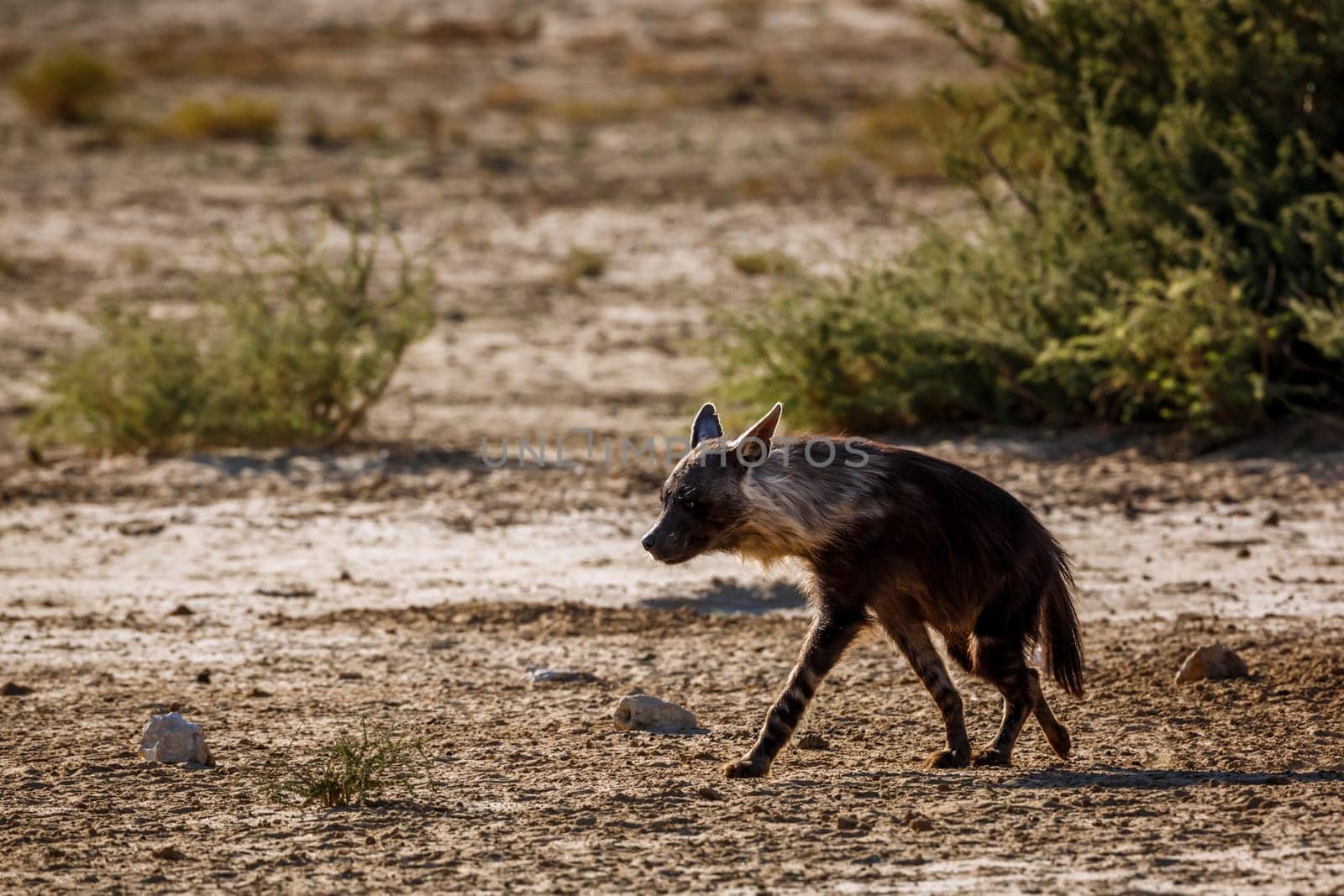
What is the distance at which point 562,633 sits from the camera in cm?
814

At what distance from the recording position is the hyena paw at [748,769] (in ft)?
19.2

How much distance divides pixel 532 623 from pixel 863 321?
3.98 metres

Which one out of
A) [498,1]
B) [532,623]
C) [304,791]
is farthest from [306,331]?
[498,1]

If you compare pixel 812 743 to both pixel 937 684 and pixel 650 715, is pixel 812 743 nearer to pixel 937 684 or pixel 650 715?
pixel 937 684

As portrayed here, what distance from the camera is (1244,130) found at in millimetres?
10695

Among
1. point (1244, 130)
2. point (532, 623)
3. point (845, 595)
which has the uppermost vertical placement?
point (1244, 130)

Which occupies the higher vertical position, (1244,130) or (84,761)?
(1244,130)

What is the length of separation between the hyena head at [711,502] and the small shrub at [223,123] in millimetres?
20455

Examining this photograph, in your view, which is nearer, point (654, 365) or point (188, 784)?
point (188, 784)

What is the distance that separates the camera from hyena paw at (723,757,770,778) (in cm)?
584

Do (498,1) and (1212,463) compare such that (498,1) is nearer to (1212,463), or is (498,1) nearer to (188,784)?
(1212,463)

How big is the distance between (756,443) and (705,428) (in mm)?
413

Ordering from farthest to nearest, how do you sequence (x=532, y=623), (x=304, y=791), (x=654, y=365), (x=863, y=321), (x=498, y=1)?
(x=498, y=1)
(x=654, y=365)
(x=863, y=321)
(x=532, y=623)
(x=304, y=791)

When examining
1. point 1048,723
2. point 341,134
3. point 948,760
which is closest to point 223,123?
point 341,134
